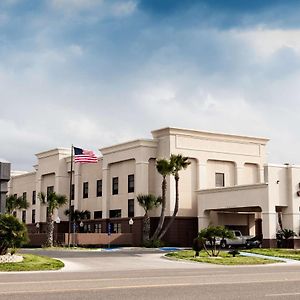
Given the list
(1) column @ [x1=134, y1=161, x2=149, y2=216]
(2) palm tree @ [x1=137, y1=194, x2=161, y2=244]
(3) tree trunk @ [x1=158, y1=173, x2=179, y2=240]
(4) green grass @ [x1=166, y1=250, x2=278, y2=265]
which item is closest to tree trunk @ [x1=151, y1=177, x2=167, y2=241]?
(3) tree trunk @ [x1=158, y1=173, x2=179, y2=240]

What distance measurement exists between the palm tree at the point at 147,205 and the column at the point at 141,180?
1.64m

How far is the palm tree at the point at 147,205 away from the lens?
5719cm

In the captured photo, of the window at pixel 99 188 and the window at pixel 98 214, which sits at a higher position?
the window at pixel 99 188

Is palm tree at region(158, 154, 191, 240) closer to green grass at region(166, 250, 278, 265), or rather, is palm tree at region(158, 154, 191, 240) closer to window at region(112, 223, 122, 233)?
window at region(112, 223, 122, 233)

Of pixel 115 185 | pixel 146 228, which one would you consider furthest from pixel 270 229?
pixel 115 185

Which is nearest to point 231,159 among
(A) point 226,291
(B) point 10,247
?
(B) point 10,247

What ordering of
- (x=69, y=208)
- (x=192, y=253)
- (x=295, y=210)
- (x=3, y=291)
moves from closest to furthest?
(x=3, y=291) → (x=192, y=253) → (x=295, y=210) → (x=69, y=208)

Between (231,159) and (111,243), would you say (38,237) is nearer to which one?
(111,243)

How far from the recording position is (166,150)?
196ft

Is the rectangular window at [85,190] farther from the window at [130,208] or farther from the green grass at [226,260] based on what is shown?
the green grass at [226,260]

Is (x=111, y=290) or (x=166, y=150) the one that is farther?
(x=166, y=150)

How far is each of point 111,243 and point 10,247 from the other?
97.6 ft

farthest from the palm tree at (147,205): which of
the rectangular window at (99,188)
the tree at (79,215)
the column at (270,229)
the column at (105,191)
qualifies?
the column at (270,229)

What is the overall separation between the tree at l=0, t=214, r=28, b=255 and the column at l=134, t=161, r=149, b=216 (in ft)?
99.5
